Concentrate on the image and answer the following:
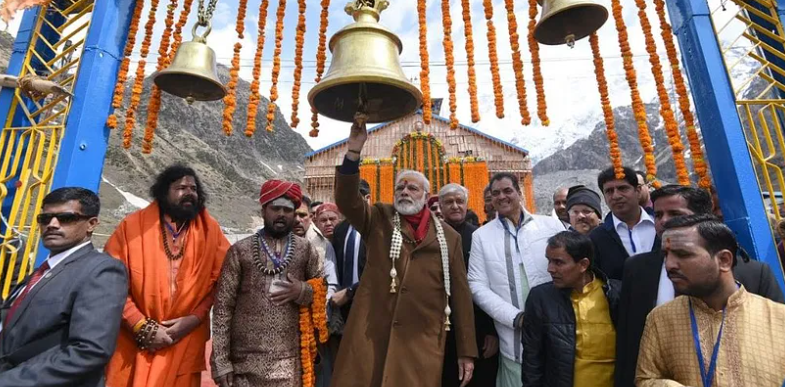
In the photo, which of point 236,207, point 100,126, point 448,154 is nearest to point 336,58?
point 100,126

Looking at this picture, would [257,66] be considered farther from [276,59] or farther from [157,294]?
[157,294]

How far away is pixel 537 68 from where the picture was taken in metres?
3.83

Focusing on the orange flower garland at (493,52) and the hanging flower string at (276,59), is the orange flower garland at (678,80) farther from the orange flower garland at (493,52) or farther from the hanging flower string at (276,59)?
the hanging flower string at (276,59)

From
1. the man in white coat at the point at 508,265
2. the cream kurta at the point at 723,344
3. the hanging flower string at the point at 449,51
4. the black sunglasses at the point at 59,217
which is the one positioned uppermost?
the hanging flower string at the point at 449,51

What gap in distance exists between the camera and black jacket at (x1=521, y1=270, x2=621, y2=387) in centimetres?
239

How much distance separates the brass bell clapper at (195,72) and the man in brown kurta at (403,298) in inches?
63.3

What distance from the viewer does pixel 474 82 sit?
3.88m

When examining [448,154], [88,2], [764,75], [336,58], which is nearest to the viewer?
[336,58]

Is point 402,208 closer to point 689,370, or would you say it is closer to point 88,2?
point 689,370

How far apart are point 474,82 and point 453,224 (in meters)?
1.32

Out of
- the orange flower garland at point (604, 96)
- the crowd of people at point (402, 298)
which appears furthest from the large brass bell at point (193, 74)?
the orange flower garland at point (604, 96)

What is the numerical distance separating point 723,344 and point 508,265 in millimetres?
1393

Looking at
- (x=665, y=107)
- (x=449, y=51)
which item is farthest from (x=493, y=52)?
(x=665, y=107)

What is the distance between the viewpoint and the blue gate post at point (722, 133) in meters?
2.93
